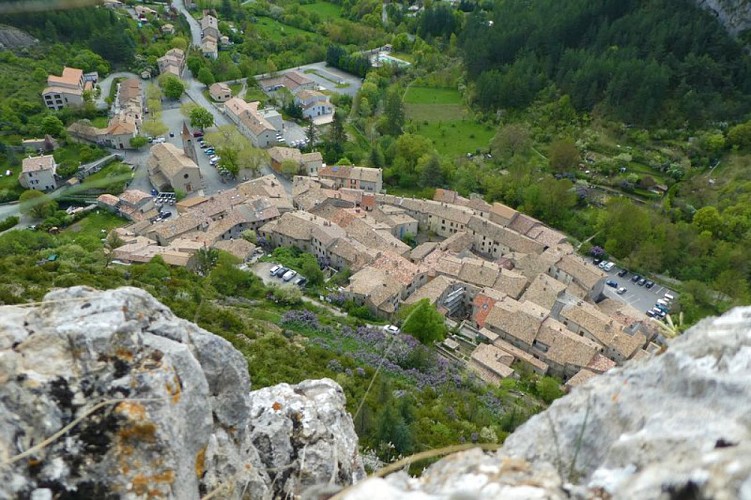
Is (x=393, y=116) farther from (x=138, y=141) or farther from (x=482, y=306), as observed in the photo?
(x=482, y=306)

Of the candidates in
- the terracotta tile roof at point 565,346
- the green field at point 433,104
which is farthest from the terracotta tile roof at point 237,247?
the green field at point 433,104

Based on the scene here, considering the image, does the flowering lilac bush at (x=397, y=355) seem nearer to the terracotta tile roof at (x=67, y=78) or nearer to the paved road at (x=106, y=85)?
the paved road at (x=106, y=85)

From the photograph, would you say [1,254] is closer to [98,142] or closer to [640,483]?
[98,142]

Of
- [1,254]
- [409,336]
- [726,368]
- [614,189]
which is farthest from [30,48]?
[726,368]

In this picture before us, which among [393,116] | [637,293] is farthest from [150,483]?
[393,116]

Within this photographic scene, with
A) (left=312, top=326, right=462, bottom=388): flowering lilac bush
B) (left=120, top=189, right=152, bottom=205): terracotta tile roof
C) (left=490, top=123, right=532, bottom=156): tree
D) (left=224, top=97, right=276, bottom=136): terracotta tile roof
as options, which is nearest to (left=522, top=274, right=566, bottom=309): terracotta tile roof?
(left=312, top=326, right=462, bottom=388): flowering lilac bush
